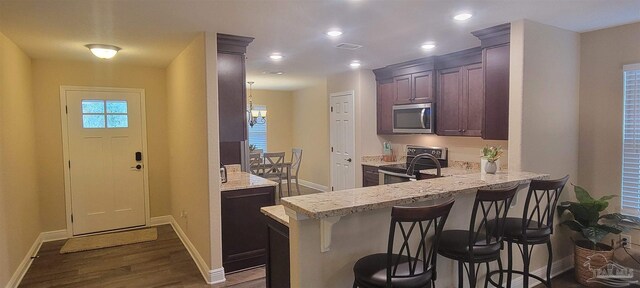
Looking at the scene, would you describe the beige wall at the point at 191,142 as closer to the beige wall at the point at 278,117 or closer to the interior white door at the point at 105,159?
the interior white door at the point at 105,159

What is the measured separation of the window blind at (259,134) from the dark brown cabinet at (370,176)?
3.47 meters

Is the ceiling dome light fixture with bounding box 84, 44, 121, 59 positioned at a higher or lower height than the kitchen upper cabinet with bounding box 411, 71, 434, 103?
higher

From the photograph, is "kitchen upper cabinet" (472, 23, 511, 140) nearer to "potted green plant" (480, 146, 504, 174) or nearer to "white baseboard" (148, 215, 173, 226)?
"potted green plant" (480, 146, 504, 174)

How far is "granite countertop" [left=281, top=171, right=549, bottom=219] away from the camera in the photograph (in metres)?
1.88

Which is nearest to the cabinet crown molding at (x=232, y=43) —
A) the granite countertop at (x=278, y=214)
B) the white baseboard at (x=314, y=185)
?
the granite countertop at (x=278, y=214)

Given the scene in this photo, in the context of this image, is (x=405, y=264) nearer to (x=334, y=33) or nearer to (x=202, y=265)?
(x=334, y=33)

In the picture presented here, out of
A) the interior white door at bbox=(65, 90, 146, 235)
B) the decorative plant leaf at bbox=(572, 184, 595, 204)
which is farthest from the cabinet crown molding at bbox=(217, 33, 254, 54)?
the decorative plant leaf at bbox=(572, 184, 595, 204)

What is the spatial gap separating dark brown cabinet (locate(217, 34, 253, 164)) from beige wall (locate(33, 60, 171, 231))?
7.52ft

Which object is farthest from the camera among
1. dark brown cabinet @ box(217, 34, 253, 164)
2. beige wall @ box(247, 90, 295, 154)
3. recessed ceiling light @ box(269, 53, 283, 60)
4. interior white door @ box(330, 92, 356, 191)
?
beige wall @ box(247, 90, 295, 154)

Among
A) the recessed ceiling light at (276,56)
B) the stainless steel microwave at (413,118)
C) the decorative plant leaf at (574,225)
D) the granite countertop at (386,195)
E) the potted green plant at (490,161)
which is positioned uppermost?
the recessed ceiling light at (276,56)

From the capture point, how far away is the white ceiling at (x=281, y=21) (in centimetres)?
263

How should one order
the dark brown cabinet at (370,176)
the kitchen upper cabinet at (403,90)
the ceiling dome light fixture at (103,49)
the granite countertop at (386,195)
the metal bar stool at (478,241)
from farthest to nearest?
the dark brown cabinet at (370,176)
the kitchen upper cabinet at (403,90)
the ceiling dome light fixture at (103,49)
the metal bar stool at (478,241)
the granite countertop at (386,195)

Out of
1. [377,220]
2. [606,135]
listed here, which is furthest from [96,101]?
[606,135]

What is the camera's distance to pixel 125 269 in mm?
3805
